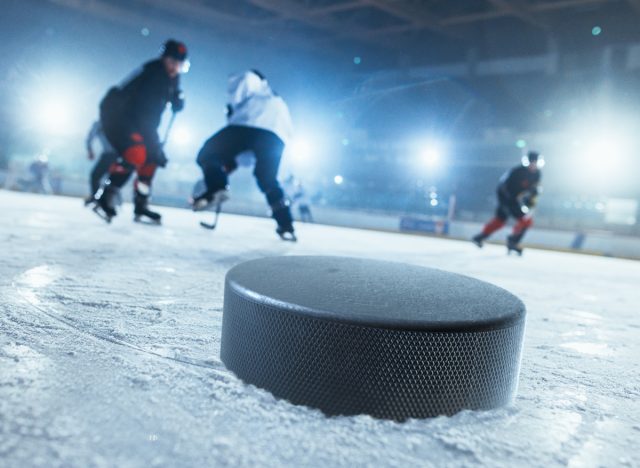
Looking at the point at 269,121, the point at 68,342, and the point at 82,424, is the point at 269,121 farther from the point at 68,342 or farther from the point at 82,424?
the point at 82,424

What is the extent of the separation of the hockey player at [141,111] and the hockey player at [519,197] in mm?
3619

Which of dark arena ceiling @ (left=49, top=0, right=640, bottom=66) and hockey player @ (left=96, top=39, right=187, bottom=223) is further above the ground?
dark arena ceiling @ (left=49, top=0, right=640, bottom=66)

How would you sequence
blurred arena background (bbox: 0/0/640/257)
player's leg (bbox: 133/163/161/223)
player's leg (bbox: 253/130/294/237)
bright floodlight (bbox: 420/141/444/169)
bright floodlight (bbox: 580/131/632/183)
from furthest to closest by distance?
1. bright floodlight (bbox: 420/141/444/169)
2. bright floodlight (bbox: 580/131/632/183)
3. blurred arena background (bbox: 0/0/640/257)
4. player's leg (bbox: 133/163/161/223)
5. player's leg (bbox: 253/130/294/237)

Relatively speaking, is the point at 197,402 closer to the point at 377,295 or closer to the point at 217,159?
the point at 377,295

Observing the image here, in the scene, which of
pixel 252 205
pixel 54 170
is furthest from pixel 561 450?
pixel 54 170

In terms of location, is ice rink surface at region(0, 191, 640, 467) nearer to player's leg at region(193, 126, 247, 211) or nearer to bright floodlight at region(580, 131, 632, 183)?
player's leg at region(193, 126, 247, 211)

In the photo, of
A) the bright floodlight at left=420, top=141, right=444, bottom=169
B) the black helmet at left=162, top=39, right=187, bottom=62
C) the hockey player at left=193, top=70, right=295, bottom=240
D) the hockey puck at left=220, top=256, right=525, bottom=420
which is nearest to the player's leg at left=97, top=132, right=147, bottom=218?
the hockey player at left=193, top=70, right=295, bottom=240

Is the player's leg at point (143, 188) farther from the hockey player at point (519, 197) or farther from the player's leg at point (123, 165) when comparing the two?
the hockey player at point (519, 197)

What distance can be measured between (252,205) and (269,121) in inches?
291

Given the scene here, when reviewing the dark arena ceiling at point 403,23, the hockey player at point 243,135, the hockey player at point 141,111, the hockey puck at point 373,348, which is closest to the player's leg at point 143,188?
the hockey player at point 141,111

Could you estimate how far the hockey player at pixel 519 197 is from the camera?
18.1 feet

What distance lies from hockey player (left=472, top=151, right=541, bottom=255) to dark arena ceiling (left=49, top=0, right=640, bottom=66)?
596cm

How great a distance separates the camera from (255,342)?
96 centimetres

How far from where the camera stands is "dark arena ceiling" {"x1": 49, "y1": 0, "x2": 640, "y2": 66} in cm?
1133
